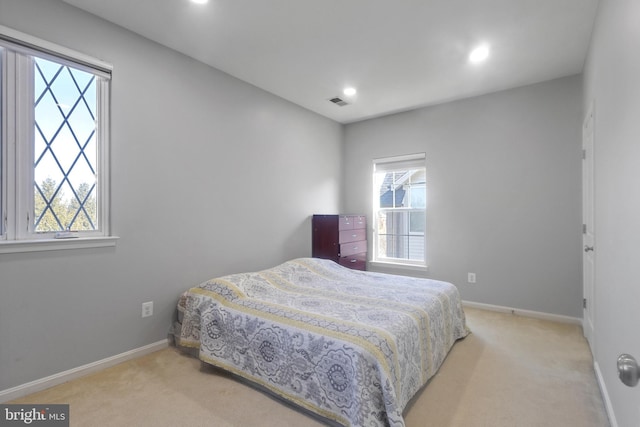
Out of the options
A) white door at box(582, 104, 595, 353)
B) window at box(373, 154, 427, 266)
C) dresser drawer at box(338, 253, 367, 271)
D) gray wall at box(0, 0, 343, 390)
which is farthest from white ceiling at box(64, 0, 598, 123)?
dresser drawer at box(338, 253, 367, 271)

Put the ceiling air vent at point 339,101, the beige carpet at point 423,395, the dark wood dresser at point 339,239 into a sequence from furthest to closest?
1. the dark wood dresser at point 339,239
2. the ceiling air vent at point 339,101
3. the beige carpet at point 423,395

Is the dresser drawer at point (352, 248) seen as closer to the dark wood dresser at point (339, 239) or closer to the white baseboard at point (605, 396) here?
the dark wood dresser at point (339, 239)

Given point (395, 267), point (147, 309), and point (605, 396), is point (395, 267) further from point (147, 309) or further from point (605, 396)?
point (147, 309)

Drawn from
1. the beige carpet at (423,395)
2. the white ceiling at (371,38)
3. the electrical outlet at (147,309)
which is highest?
the white ceiling at (371,38)

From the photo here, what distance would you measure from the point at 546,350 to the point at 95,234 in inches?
142

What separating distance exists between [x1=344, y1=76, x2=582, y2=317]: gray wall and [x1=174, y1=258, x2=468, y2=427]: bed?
117 cm

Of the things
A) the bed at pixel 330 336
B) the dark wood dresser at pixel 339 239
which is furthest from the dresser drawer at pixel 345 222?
the bed at pixel 330 336

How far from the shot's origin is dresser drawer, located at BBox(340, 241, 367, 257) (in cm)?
389

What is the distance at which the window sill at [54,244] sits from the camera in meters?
1.80

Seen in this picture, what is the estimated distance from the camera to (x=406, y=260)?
4250mm

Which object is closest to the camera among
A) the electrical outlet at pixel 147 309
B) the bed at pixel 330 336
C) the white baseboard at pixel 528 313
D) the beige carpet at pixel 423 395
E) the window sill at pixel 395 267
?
the bed at pixel 330 336

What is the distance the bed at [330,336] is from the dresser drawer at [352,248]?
1.11 metres

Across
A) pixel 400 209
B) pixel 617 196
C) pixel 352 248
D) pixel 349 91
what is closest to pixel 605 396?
pixel 617 196

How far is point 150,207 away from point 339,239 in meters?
2.18
